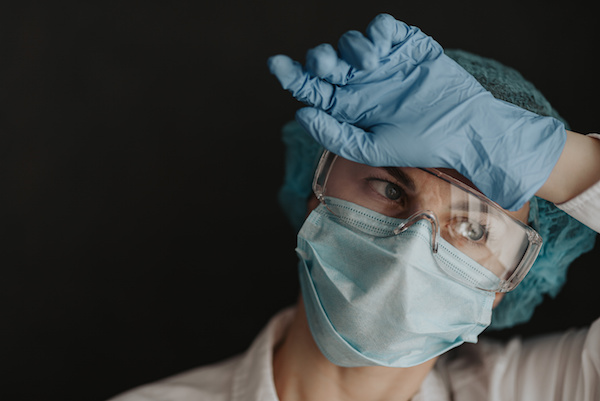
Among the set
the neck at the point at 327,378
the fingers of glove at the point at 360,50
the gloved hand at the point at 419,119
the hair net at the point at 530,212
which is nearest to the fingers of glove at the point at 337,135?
the gloved hand at the point at 419,119

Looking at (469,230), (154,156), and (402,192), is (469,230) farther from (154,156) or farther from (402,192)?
(154,156)

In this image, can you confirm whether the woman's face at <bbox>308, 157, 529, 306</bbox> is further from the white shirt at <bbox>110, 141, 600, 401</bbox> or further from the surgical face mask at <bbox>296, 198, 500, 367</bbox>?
the white shirt at <bbox>110, 141, 600, 401</bbox>

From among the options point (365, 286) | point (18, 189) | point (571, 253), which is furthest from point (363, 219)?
point (18, 189)

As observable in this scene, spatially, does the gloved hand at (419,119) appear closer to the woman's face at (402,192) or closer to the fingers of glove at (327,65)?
the fingers of glove at (327,65)

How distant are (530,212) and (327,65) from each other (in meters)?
0.80

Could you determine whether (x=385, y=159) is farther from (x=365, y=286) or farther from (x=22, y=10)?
(x=22, y=10)

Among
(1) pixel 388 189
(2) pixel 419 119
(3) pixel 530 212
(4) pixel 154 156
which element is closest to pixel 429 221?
(1) pixel 388 189

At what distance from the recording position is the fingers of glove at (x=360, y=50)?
4.08ft

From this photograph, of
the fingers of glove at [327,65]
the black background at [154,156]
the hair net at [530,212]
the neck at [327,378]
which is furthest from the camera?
the black background at [154,156]

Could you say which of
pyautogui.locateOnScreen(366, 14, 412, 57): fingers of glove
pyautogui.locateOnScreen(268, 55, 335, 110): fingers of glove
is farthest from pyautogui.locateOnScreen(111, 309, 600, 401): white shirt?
pyautogui.locateOnScreen(366, 14, 412, 57): fingers of glove

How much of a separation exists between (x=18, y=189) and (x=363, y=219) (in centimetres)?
130

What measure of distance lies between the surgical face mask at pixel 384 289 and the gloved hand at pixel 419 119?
215mm

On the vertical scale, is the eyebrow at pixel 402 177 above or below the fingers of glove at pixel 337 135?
below

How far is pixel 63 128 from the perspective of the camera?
6.70 ft
